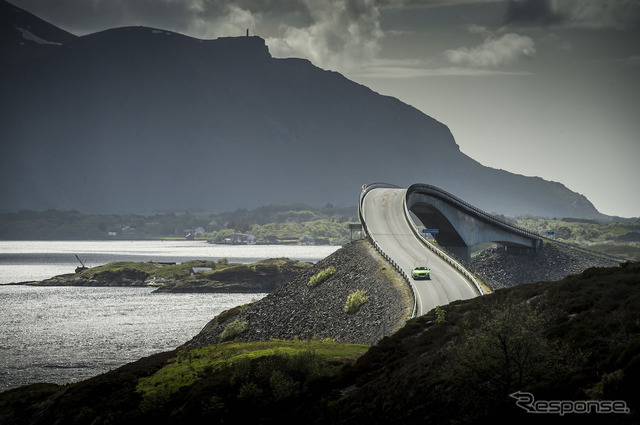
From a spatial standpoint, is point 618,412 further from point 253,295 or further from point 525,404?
point 253,295

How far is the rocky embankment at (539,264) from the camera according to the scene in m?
127

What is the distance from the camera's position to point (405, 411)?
83.0ft

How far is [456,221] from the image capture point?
11775cm

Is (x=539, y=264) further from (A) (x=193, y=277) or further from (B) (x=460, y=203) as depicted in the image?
(A) (x=193, y=277)

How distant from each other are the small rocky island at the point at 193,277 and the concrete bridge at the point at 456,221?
171 feet

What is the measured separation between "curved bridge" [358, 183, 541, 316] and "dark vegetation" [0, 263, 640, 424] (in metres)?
17.5

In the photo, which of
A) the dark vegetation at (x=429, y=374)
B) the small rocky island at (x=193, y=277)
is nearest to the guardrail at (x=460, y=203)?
the small rocky island at (x=193, y=277)

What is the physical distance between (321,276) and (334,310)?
44.4 feet

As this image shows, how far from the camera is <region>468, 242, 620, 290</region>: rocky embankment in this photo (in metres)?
127

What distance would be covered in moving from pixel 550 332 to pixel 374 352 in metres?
10.00

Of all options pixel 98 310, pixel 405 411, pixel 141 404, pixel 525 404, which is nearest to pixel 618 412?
pixel 525 404

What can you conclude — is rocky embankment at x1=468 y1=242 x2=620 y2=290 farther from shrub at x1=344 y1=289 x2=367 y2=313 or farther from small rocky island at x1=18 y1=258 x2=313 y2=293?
shrub at x1=344 y1=289 x2=367 y2=313
